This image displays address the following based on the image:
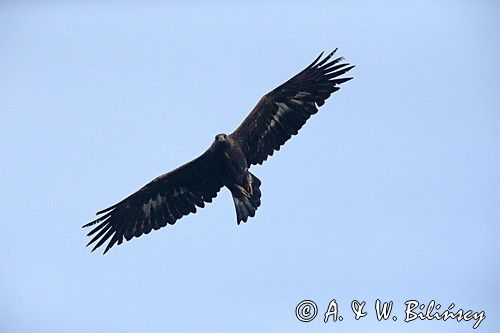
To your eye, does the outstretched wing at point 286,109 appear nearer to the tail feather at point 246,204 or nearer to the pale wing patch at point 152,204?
the tail feather at point 246,204

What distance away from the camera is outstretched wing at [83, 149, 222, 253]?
1764cm

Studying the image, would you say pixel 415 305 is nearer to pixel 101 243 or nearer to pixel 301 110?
pixel 301 110

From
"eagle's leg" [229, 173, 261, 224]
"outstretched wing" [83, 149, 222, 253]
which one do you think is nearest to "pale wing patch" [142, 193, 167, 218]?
"outstretched wing" [83, 149, 222, 253]

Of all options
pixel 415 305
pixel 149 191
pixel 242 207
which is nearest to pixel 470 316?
pixel 415 305

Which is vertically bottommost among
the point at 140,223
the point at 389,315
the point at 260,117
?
the point at 389,315

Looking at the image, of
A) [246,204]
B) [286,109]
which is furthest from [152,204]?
[286,109]

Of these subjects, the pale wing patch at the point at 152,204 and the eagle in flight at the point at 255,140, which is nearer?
the eagle in flight at the point at 255,140

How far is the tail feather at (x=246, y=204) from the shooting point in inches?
675

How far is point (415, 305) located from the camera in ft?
51.5

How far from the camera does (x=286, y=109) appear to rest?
17.1 meters

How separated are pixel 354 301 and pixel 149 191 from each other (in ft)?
13.4

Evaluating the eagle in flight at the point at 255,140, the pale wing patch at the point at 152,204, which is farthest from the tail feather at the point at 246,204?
the pale wing patch at the point at 152,204

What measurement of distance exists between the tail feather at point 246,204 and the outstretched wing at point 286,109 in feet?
1.70

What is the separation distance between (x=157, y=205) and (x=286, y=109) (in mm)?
2758
